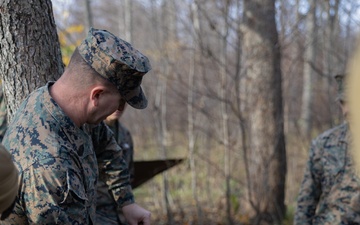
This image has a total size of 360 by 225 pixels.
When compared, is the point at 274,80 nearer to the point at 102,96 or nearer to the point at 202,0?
the point at 202,0

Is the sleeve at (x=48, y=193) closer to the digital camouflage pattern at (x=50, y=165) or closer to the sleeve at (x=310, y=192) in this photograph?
the digital camouflage pattern at (x=50, y=165)

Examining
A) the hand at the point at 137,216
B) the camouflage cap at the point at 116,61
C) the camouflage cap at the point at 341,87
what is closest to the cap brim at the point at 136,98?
the camouflage cap at the point at 116,61

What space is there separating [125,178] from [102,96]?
84 cm

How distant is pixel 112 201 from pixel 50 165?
57.0 inches

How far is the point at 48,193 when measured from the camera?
6.54 ft

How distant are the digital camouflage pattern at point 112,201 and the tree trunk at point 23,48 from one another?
0.87 metres

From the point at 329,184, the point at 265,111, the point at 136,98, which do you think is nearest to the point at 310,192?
the point at 329,184

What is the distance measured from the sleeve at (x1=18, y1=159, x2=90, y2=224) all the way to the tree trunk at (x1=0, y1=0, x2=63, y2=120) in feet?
2.89

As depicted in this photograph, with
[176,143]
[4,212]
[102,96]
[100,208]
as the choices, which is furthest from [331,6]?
[4,212]

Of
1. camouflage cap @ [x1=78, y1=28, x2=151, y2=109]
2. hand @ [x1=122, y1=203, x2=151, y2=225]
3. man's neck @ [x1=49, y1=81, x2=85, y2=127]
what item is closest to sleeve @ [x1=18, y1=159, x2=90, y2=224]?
man's neck @ [x1=49, y1=81, x2=85, y2=127]

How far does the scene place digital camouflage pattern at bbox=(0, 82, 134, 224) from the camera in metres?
2.00

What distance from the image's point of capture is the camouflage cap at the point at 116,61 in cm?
221

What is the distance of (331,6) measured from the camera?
8.59 meters

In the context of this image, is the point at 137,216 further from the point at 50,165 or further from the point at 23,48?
the point at 23,48
